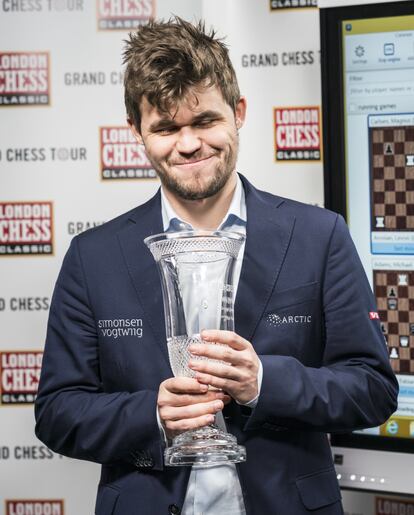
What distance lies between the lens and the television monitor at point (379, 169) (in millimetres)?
2291

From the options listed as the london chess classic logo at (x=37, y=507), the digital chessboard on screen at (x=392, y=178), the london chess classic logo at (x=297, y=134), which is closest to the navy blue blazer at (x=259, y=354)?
the digital chessboard on screen at (x=392, y=178)

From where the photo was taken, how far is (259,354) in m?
1.60

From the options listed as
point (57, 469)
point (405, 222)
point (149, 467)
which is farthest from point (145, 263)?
point (57, 469)

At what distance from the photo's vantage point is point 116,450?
1.56 meters

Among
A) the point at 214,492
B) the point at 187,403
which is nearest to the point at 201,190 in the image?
Answer: the point at 187,403

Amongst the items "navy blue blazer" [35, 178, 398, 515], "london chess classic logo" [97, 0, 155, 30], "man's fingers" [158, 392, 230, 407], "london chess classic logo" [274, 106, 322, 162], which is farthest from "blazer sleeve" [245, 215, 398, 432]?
"london chess classic logo" [97, 0, 155, 30]

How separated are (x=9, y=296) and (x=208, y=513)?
1420mm

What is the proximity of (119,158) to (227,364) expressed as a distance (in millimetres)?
1511

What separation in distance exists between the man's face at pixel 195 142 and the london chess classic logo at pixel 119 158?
3.66 ft

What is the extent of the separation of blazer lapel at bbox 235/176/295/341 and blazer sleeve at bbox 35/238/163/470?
0.24 metres

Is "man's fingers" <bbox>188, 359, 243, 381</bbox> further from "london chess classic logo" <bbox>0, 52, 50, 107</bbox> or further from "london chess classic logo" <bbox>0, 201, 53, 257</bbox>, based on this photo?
"london chess classic logo" <bbox>0, 52, 50, 107</bbox>

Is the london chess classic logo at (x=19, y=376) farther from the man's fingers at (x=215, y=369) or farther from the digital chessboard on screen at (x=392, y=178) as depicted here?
the man's fingers at (x=215, y=369)

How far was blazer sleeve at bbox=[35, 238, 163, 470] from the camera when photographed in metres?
1.55

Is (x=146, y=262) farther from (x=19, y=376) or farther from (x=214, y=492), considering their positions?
(x=19, y=376)
